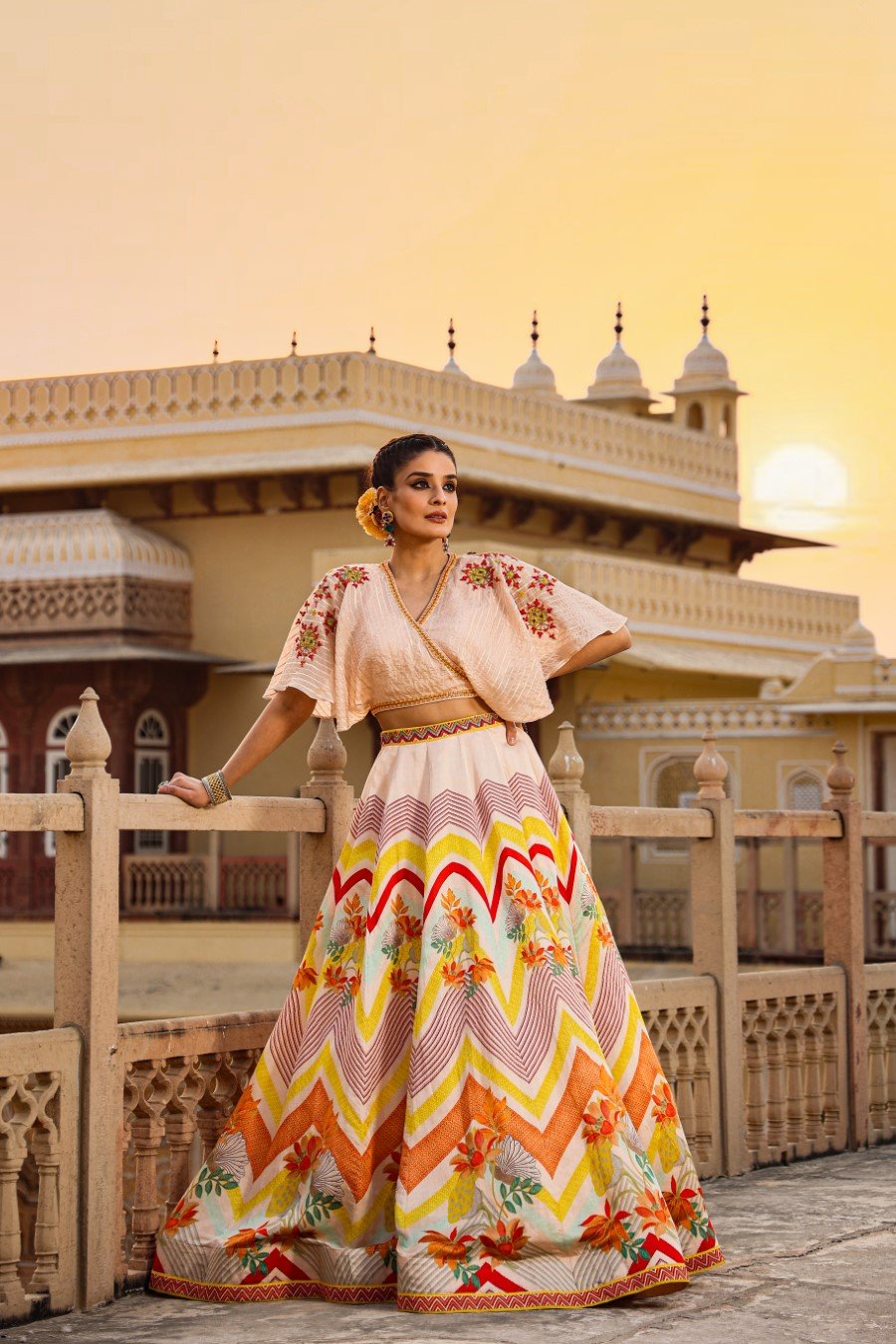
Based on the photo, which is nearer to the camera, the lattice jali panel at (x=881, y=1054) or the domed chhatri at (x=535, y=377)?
the lattice jali panel at (x=881, y=1054)

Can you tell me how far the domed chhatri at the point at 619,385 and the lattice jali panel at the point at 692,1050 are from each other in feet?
70.5

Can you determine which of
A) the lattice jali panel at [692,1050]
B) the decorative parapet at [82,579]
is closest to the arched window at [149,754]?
the decorative parapet at [82,579]

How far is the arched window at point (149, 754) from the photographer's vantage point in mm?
21672

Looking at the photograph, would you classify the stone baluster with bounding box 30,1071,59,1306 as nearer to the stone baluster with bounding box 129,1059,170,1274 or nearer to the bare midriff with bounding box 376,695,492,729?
the stone baluster with bounding box 129,1059,170,1274

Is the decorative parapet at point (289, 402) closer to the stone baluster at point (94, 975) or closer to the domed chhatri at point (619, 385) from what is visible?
the domed chhatri at point (619, 385)

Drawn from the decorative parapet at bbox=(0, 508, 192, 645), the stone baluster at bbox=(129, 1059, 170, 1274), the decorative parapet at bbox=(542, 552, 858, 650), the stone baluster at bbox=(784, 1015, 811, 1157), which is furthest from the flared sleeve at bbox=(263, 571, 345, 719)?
the decorative parapet at bbox=(0, 508, 192, 645)

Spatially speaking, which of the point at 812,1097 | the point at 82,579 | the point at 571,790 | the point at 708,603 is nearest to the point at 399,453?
the point at 571,790

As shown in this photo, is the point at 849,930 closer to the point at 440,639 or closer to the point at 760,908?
the point at 440,639

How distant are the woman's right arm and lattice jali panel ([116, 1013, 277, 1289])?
48 cm

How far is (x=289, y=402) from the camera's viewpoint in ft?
71.8

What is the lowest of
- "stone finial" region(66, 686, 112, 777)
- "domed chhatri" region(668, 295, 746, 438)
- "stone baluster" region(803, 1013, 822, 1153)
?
"stone baluster" region(803, 1013, 822, 1153)

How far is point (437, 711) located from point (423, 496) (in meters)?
0.45

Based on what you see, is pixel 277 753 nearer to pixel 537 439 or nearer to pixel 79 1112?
pixel 537 439

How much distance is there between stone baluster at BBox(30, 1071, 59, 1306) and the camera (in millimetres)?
4512
